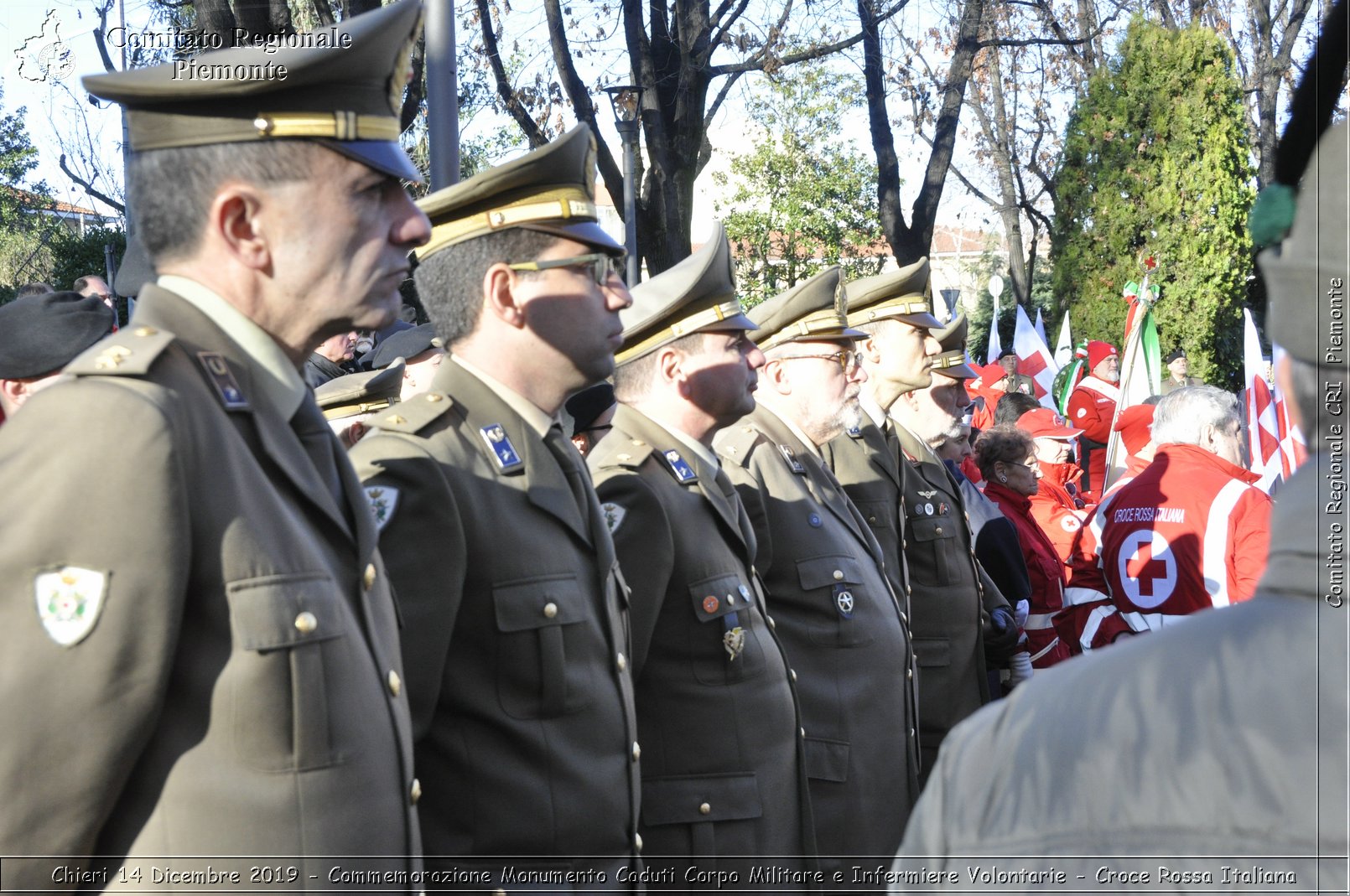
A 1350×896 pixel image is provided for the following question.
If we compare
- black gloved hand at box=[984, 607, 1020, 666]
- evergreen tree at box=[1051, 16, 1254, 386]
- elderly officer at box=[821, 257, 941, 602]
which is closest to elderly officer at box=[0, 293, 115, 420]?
elderly officer at box=[821, 257, 941, 602]

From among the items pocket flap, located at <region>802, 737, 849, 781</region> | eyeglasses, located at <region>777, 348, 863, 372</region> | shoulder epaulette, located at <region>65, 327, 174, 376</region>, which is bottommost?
pocket flap, located at <region>802, 737, 849, 781</region>

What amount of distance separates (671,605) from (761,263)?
95.1ft

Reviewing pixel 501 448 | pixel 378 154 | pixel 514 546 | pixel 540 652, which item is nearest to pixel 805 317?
pixel 501 448

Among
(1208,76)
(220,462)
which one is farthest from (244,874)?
(1208,76)

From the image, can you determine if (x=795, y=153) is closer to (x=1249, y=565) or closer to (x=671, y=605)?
(x=1249, y=565)

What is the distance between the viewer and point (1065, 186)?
2444 cm

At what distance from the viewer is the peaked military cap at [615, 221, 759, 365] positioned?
13.7 feet

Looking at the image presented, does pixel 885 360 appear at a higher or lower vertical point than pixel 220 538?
higher

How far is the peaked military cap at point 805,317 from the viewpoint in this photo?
203 inches

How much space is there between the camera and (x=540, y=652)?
283 centimetres

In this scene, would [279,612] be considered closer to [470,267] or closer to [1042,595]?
[470,267]

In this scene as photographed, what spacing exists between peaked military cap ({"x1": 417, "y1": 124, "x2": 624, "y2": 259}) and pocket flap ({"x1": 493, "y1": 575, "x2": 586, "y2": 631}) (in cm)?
83

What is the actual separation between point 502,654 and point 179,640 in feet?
3.03

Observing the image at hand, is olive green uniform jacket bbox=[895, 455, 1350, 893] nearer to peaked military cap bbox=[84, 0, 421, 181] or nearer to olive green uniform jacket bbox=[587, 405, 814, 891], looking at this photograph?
peaked military cap bbox=[84, 0, 421, 181]
